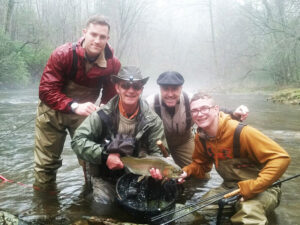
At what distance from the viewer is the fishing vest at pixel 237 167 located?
291 cm

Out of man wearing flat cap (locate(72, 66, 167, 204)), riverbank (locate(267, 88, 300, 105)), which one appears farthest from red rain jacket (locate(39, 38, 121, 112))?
riverbank (locate(267, 88, 300, 105))

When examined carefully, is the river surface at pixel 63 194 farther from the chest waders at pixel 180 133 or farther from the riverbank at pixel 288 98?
the riverbank at pixel 288 98

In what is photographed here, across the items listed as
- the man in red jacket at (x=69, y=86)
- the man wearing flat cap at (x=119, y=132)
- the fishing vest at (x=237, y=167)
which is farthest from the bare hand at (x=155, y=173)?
the man in red jacket at (x=69, y=86)

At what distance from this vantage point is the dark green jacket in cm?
325

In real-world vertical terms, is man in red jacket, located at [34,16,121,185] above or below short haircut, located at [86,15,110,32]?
below

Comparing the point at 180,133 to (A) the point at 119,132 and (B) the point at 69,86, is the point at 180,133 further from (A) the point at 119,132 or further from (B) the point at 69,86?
(B) the point at 69,86

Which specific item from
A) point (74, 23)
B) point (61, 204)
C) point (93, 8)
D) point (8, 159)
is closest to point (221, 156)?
point (61, 204)

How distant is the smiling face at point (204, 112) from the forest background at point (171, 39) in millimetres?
18542

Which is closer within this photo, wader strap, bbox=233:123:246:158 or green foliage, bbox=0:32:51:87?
wader strap, bbox=233:123:246:158

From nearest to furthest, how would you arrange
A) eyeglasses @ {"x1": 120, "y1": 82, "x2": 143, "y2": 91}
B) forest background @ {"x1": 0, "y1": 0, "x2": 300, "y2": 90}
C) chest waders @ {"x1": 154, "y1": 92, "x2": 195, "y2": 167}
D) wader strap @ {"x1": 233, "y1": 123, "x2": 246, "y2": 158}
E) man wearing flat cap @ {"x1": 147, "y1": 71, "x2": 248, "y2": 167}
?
wader strap @ {"x1": 233, "y1": 123, "x2": 246, "y2": 158}
eyeglasses @ {"x1": 120, "y1": 82, "x2": 143, "y2": 91}
man wearing flat cap @ {"x1": 147, "y1": 71, "x2": 248, "y2": 167}
chest waders @ {"x1": 154, "y1": 92, "x2": 195, "y2": 167}
forest background @ {"x1": 0, "y1": 0, "x2": 300, "y2": 90}

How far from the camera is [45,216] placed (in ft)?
10.5

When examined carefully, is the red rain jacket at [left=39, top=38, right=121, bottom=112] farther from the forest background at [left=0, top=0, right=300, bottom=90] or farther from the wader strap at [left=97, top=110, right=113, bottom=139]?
the forest background at [left=0, top=0, right=300, bottom=90]

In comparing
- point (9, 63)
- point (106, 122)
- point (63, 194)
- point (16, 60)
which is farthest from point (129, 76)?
point (16, 60)

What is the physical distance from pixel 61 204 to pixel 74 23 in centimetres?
2711
